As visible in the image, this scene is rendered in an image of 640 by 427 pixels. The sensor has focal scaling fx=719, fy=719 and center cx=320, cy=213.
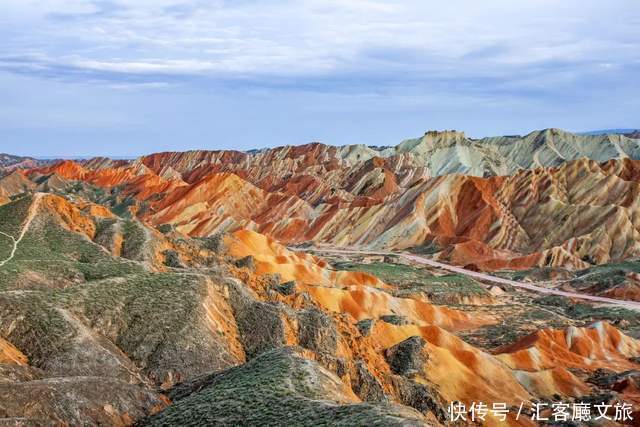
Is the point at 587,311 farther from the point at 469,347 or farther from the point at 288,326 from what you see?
the point at 288,326

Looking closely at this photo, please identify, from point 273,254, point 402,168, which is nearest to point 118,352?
point 273,254

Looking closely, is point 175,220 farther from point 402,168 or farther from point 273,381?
point 273,381

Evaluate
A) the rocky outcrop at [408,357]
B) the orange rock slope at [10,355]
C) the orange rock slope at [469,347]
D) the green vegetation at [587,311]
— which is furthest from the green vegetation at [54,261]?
the green vegetation at [587,311]

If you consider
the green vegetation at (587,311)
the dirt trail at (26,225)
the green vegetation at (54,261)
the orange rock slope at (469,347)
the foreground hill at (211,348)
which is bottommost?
the green vegetation at (587,311)

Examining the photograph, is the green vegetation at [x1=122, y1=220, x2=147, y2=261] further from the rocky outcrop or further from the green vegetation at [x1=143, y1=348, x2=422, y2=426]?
the green vegetation at [x1=143, y1=348, x2=422, y2=426]

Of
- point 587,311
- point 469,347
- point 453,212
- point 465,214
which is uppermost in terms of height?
point 453,212

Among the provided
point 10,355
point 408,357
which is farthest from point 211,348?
point 408,357

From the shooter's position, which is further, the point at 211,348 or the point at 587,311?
the point at 587,311

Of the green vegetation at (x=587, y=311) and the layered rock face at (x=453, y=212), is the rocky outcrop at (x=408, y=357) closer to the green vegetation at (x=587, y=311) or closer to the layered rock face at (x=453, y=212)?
the green vegetation at (x=587, y=311)
